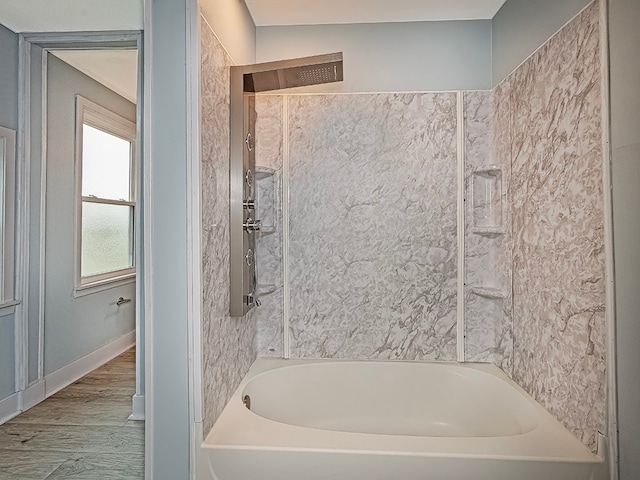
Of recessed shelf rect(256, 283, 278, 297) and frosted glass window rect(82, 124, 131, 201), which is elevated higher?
frosted glass window rect(82, 124, 131, 201)

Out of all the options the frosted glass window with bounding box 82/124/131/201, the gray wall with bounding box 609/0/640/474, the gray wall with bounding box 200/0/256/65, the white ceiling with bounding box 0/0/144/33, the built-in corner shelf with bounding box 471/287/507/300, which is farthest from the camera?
the frosted glass window with bounding box 82/124/131/201

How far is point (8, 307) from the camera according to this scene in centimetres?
264

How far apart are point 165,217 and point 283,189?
3.48 feet

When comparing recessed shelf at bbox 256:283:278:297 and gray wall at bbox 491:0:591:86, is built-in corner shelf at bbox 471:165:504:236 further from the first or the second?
recessed shelf at bbox 256:283:278:297

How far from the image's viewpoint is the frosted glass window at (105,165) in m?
3.50

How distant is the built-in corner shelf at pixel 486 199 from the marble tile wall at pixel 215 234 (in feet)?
4.55

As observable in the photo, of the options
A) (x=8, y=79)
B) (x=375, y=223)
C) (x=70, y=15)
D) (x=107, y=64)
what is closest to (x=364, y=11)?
(x=375, y=223)

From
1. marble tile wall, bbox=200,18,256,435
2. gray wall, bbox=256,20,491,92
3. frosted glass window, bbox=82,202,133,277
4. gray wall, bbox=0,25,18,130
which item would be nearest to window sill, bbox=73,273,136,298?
frosted glass window, bbox=82,202,133,277

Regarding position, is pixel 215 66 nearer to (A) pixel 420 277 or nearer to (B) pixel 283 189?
(B) pixel 283 189

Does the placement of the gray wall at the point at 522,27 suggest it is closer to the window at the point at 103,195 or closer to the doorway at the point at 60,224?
the doorway at the point at 60,224

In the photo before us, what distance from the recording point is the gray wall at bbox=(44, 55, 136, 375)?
9.78ft

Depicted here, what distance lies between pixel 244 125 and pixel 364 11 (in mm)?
973

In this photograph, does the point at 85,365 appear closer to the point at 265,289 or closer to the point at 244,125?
the point at 265,289

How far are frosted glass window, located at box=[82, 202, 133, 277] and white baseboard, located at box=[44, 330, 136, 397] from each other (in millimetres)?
634
